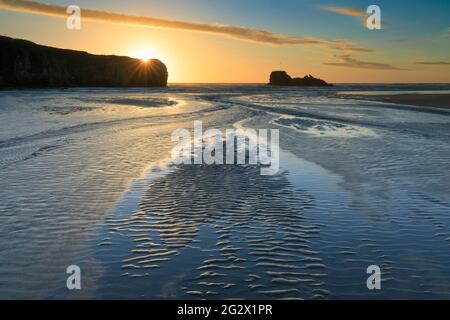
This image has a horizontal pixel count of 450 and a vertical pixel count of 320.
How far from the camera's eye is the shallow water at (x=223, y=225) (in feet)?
21.6

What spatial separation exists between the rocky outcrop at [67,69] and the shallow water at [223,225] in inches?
4128

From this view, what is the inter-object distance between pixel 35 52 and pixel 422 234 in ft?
439

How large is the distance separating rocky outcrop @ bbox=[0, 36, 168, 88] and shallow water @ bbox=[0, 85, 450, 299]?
105 m

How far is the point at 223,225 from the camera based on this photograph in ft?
30.6

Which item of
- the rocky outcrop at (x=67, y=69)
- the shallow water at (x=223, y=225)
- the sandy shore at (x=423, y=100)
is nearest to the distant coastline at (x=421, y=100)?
the sandy shore at (x=423, y=100)

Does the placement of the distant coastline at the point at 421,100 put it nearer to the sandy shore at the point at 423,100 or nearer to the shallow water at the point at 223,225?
the sandy shore at the point at 423,100

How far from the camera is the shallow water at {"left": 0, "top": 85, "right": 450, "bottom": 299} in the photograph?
21.6ft

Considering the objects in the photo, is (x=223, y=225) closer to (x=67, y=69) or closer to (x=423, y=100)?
(x=423, y=100)

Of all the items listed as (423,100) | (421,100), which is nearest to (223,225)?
(423,100)

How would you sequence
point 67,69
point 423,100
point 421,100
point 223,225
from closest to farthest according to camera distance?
point 223,225, point 423,100, point 421,100, point 67,69

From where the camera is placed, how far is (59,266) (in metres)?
7.18

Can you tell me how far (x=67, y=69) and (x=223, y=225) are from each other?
148770 mm

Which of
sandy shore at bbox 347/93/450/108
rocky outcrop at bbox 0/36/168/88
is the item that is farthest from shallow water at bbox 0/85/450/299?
rocky outcrop at bbox 0/36/168/88

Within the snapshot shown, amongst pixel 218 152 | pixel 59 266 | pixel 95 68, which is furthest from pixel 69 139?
pixel 95 68
